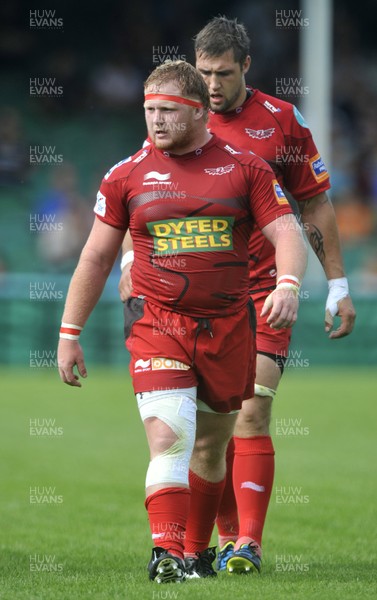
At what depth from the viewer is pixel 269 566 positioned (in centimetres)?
655

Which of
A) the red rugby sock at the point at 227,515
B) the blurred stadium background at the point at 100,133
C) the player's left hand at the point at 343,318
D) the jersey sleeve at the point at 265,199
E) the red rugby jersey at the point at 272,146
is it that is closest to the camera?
the jersey sleeve at the point at 265,199

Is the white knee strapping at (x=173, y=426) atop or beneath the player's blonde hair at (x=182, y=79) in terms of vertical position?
beneath

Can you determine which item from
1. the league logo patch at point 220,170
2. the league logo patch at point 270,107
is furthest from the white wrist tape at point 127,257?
the league logo patch at point 270,107

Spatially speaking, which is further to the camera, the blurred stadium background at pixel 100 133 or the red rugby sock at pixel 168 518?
the blurred stadium background at pixel 100 133

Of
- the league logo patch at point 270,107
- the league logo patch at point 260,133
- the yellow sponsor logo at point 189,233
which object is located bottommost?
the yellow sponsor logo at point 189,233

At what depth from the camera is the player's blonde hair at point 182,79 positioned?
5.76 m

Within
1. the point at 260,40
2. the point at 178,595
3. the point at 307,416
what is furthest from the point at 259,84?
the point at 178,595

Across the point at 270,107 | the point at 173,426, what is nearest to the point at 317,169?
the point at 270,107

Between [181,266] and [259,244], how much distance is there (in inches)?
44.1

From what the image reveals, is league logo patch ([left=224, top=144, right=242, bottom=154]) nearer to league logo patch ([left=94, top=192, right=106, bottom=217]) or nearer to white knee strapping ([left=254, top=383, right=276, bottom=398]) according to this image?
league logo patch ([left=94, top=192, right=106, bottom=217])

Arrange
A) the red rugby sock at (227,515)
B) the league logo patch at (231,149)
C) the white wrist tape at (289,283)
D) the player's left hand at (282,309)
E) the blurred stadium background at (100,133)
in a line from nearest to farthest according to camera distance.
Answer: the player's left hand at (282,309), the white wrist tape at (289,283), the league logo patch at (231,149), the red rugby sock at (227,515), the blurred stadium background at (100,133)

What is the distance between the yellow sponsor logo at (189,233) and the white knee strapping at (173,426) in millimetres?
650

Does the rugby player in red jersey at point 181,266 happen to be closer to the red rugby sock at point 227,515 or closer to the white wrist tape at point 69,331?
the white wrist tape at point 69,331

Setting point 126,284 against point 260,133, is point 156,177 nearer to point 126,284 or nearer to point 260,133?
point 126,284
